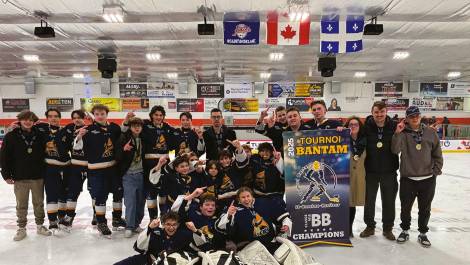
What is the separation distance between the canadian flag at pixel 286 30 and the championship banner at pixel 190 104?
9844mm

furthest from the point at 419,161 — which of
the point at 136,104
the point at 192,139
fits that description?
the point at 136,104

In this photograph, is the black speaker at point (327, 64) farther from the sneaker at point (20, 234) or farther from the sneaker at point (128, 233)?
the sneaker at point (20, 234)

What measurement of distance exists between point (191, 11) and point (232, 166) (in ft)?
11.5

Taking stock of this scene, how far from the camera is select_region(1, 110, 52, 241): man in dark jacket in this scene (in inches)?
146

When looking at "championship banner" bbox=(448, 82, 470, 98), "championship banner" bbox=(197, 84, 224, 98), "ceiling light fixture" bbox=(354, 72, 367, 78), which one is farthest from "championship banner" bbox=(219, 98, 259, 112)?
"championship banner" bbox=(448, 82, 470, 98)

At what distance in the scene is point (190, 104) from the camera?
50.6 ft

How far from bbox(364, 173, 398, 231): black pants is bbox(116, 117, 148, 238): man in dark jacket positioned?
2865 mm

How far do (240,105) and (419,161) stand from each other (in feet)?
37.7

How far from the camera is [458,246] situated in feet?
11.5

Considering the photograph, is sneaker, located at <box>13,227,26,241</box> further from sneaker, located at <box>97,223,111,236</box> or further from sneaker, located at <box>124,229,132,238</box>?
sneaker, located at <box>124,229,132,238</box>

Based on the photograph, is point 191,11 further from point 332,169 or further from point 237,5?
point 332,169

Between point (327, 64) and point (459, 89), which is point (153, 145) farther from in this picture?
point (459, 89)

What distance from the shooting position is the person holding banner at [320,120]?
11.6 ft

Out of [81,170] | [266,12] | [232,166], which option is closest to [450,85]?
[266,12]
